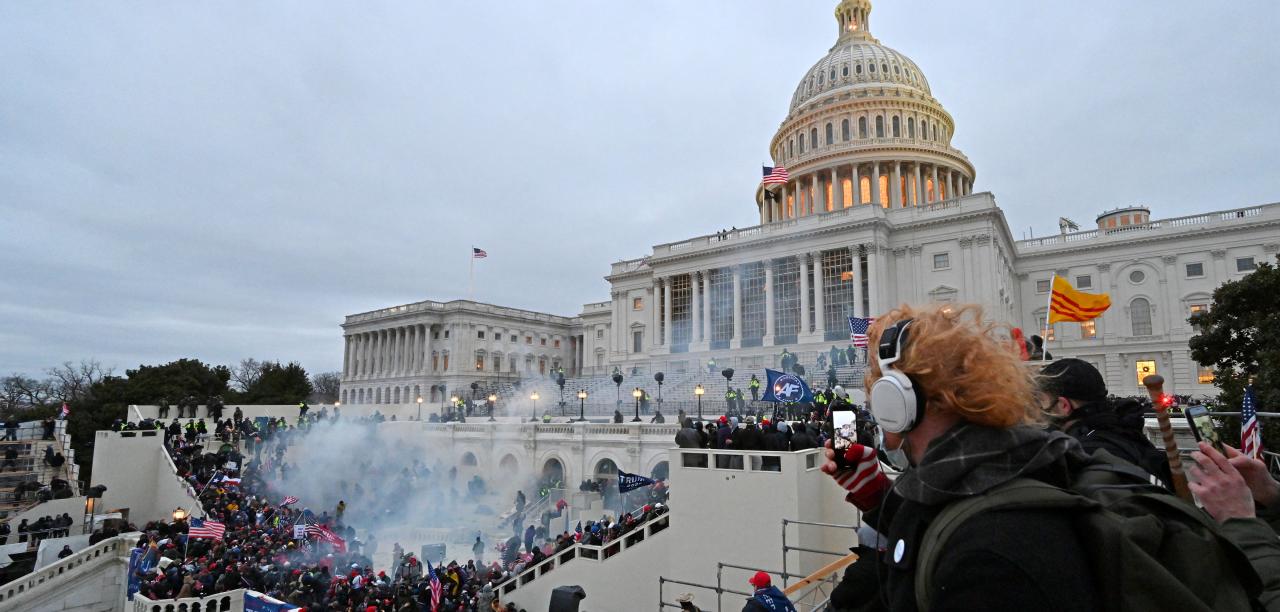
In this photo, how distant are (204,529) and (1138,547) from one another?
2205cm

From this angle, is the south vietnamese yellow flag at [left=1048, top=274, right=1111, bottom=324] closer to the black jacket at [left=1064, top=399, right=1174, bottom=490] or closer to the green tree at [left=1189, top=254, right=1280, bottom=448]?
the green tree at [left=1189, top=254, right=1280, bottom=448]

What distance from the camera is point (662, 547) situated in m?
15.8

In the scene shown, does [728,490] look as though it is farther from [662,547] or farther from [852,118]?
[852,118]

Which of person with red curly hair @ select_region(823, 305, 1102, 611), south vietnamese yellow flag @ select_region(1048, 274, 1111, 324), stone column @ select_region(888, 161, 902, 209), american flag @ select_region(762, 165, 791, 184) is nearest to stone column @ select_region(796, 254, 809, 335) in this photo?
american flag @ select_region(762, 165, 791, 184)

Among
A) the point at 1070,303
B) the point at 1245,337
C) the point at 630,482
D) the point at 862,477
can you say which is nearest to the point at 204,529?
the point at 630,482

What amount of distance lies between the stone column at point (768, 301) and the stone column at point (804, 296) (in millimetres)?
2127

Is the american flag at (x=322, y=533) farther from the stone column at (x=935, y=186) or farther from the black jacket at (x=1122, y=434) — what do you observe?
the stone column at (x=935, y=186)

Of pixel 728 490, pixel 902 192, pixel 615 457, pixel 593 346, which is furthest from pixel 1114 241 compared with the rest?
pixel 593 346

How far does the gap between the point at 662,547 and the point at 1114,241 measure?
4914 centimetres

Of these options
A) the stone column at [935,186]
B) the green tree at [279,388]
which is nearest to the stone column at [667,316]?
the stone column at [935,186]

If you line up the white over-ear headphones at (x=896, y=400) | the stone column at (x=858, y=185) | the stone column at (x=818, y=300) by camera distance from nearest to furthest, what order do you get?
the white over-ear headphones at (x=896, y=400) < the stone column at (x=818, y=300) < the stone column at (x=858, y=185)

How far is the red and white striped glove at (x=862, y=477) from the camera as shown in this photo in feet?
9.73

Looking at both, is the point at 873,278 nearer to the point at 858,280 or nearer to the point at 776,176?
the point at 858,280

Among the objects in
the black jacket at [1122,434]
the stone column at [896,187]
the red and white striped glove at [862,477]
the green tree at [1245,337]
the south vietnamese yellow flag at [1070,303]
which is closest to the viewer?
the red and white striped glove at [862,477]
